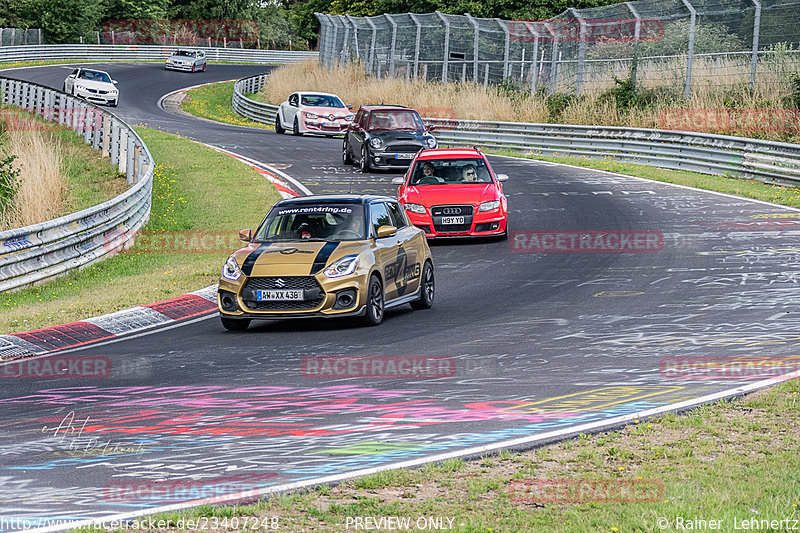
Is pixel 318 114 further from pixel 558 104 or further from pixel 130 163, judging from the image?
pixel 130 163

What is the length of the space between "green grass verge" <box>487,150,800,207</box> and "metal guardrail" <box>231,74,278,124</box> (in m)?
16.4

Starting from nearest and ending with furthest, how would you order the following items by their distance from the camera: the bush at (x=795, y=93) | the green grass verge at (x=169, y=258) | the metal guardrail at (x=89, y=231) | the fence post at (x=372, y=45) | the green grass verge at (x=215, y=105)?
the green grass verge at (x=169, y=258)
the metal guardrail at (x=89, y=231)
the bush at (x=795, y=93)
the fence post at (x=372, y=45)
the green grass verge at (x=215, y=105)

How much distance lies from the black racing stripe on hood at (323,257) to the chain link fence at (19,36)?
68.5 metres

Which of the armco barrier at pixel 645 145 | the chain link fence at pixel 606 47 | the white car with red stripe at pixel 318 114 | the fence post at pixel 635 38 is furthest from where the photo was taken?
the white car with red stripe at pixel 318 114

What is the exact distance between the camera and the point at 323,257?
12523 millimetres

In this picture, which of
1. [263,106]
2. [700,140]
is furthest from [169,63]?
[700,140]

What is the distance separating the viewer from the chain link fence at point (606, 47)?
30281mm

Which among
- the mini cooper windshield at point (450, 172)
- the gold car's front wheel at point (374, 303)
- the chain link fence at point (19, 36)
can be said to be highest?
the chain link fence at point (19, 36)

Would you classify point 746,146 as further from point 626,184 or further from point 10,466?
point 10,466

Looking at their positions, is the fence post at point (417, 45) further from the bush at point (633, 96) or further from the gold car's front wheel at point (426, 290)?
the gold car's front wheel at point (426, 290)

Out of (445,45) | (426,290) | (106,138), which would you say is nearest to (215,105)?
(445,45)

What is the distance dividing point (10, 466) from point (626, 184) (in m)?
21.9

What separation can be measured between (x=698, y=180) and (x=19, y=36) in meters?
61.5

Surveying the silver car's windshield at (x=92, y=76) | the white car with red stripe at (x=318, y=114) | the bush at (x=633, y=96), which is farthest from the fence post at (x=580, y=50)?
the silver car's windshield at (x=92, y=76)
